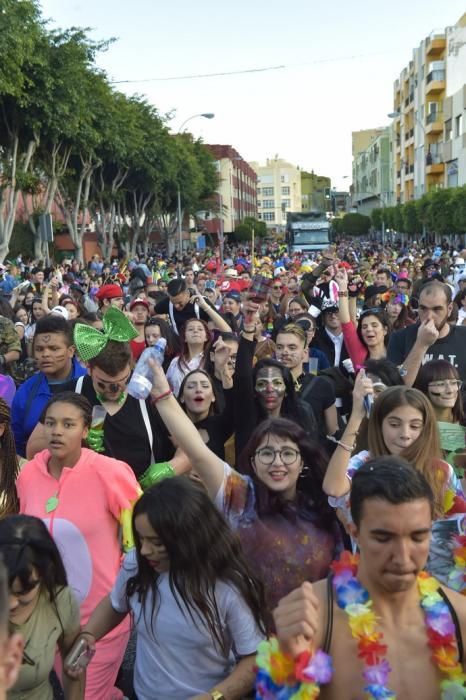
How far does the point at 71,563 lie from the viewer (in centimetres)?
308

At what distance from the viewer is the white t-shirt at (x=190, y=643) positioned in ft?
8.01

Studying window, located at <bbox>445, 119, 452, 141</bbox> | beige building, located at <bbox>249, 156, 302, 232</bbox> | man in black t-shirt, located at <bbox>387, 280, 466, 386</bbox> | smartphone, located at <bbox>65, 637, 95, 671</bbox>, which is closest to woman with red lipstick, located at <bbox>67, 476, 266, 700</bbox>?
smartphone, located at <bbox>65, 637, 95, 671</bbox>

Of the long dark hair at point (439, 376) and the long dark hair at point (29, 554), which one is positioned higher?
the long dark hair at point (439, 376)

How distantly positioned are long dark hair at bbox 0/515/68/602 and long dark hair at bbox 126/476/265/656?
30cm

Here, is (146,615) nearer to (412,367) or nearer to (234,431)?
(234,431)

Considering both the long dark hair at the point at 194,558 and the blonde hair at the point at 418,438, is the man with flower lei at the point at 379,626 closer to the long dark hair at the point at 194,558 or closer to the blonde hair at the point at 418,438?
the long dark hair at the point at 194,558

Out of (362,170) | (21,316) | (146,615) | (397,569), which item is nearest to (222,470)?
(146,615)

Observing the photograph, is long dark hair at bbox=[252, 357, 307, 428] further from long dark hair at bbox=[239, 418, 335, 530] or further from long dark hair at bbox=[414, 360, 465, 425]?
long dark hair at bbox=[239, 418, 335, 530]

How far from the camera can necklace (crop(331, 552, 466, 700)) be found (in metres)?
1.94

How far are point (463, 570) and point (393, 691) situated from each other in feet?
2.22

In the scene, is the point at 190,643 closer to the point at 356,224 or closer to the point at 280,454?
the point at 280,454

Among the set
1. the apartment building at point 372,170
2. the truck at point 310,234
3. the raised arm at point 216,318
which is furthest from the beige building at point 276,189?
the raised arm at point 216,318

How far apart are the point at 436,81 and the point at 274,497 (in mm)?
66077

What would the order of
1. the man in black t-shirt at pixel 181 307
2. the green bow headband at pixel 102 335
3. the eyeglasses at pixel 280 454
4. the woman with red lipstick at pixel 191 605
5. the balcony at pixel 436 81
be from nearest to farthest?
the woman with red lipstick at pixel 191 605, the eyeglasses at pixel 280 454, the green bow headband at pixel 102 335, the man in black t-shirt at pixel 181 307, the balcony at pixel 436 81
